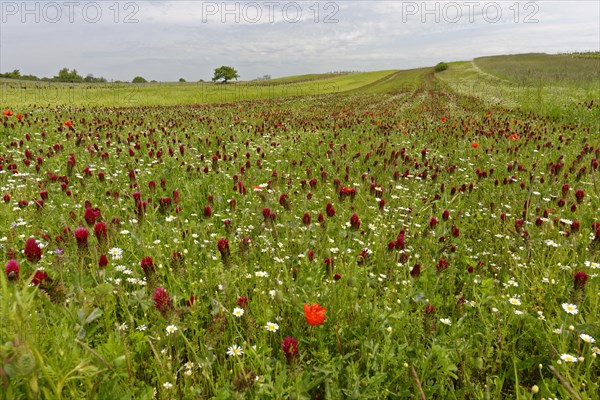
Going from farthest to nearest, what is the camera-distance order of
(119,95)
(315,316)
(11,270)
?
1. (119,95)
2. (315,316)
3. (11,270)

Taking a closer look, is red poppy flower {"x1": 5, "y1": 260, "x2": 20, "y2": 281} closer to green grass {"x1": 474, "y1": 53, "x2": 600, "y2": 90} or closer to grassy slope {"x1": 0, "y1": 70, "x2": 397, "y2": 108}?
grassy slope {"x1": 0, "y1": 70, "x2": 397, "y2": 108}

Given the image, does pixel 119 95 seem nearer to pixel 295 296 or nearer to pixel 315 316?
pixel 295 296

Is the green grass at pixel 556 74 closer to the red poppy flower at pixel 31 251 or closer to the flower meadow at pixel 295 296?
the flower meadow at pixel 295 296

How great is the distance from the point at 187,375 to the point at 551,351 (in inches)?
92.3

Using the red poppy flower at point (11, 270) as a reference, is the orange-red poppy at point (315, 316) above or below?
below

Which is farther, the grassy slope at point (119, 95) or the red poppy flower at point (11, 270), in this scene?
the grassy slope at point (119, 95)

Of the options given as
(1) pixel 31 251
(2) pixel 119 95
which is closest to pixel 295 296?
(1) pixel 31 251

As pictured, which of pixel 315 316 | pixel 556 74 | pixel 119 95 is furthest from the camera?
pixel 556 74

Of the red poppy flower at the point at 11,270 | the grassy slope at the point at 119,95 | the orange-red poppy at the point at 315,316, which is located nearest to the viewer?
the red poppy flower at the point at 11,270

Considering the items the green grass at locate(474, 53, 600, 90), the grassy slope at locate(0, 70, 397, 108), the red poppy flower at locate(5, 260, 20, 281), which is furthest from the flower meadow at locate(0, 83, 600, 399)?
the green grass at locate(474, 53, 600, 90)

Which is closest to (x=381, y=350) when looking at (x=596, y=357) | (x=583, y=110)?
(x=596, y=357)

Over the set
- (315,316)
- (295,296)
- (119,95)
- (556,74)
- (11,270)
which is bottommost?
(295,296)

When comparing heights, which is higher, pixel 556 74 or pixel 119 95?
pixel 556 74

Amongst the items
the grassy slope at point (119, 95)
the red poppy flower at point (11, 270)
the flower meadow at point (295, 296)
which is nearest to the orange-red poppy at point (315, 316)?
the flower meadow at point (295, 296)
